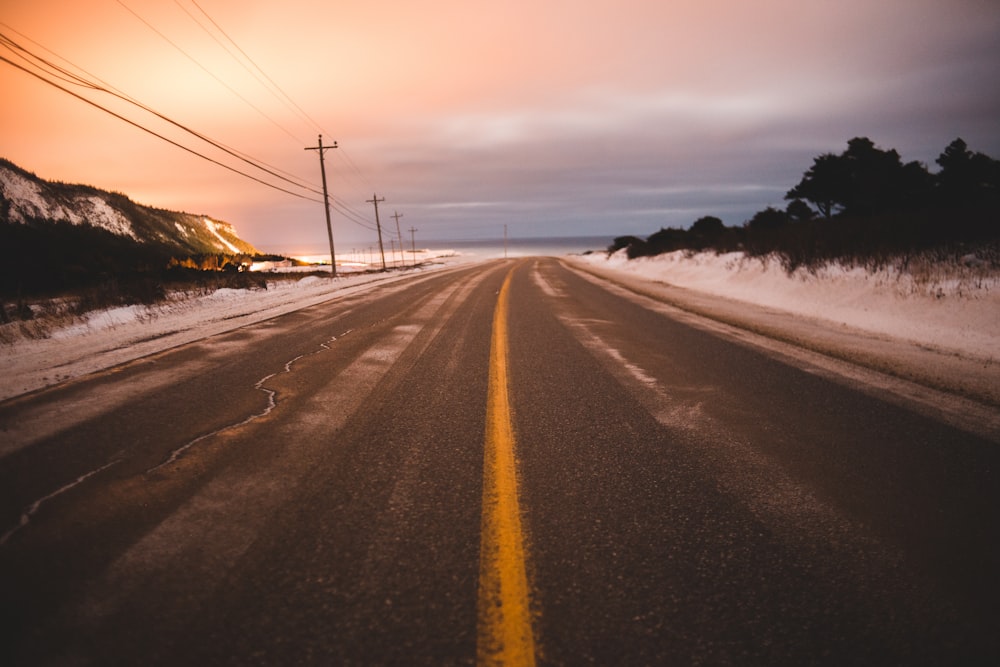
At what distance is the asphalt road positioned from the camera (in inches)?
63.6

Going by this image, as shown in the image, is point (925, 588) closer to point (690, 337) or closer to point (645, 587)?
point (645, 587)

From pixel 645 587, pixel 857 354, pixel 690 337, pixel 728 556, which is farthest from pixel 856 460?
pixel 690 337

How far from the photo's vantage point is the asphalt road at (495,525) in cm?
162

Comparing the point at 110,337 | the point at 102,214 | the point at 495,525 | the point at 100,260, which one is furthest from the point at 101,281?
the point at 102,214

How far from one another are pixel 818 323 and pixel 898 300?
1834 millimetres

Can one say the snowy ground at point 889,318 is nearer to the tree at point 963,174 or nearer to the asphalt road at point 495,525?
the asphalt road at point 495,525

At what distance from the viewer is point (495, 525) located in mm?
2236

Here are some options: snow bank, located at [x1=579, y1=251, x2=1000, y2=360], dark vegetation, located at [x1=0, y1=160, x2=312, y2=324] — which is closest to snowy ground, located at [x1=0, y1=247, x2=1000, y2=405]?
snow bank, located at [x1=579, y1=251, x2=1000, y2=360]

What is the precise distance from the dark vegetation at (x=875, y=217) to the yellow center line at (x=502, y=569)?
1059 cm

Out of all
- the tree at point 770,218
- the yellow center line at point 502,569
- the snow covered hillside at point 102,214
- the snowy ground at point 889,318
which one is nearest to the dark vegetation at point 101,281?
the yellow center line at point 502,569

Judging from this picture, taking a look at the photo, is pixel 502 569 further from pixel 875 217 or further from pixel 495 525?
pixel 875 217

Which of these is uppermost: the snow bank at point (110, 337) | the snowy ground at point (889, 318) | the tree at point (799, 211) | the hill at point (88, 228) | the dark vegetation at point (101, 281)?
the hill at point (88, 228)

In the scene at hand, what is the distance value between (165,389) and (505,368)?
3.71m

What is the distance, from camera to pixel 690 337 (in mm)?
7020
